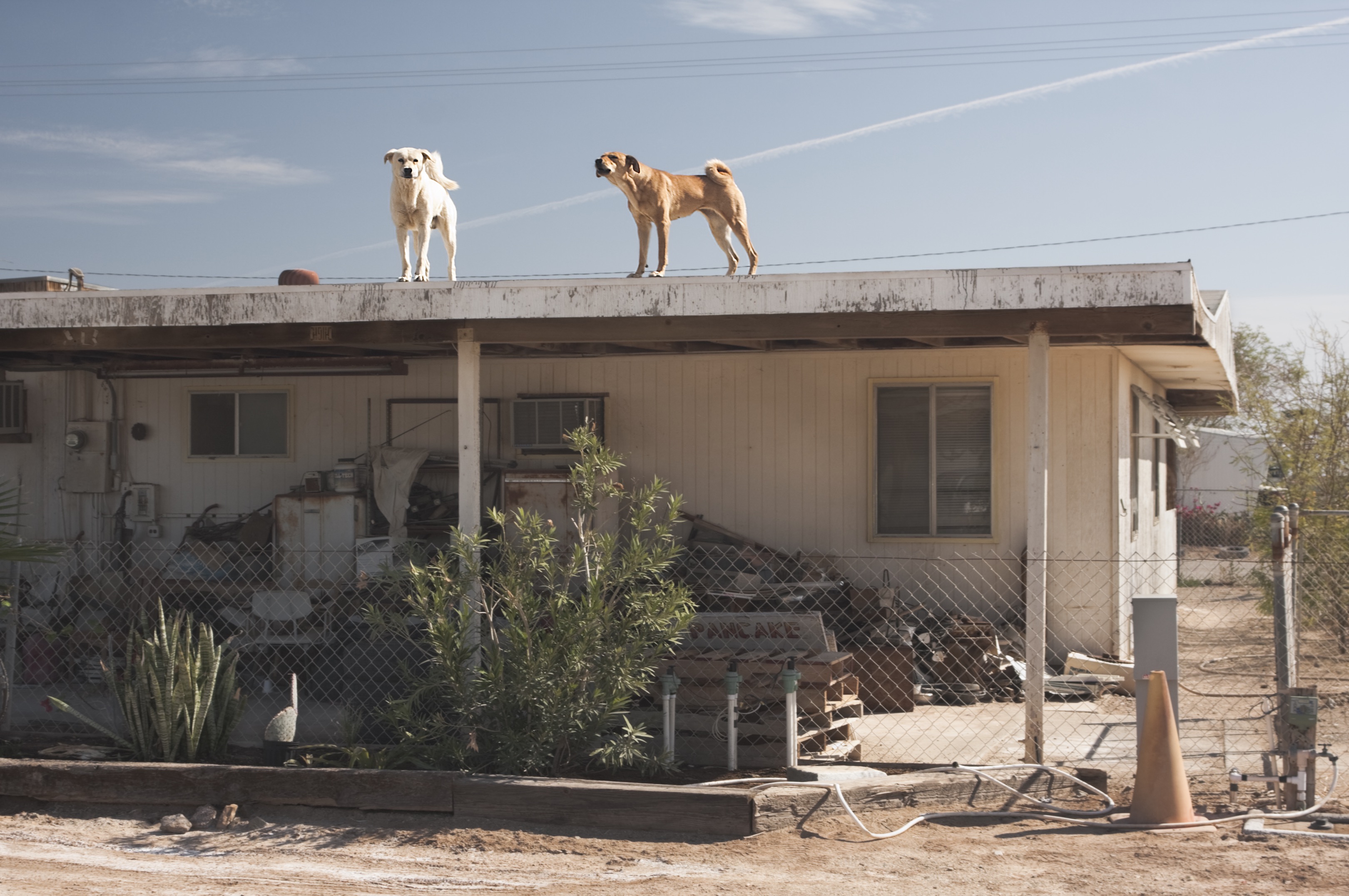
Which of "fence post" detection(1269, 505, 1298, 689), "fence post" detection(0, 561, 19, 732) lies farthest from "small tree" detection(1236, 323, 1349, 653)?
"fence post" detection(0, 561, 19, 732)

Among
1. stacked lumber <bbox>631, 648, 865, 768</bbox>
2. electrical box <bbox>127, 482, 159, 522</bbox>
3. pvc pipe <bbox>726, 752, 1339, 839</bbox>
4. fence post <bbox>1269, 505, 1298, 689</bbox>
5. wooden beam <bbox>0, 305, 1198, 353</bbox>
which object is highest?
wooden beam <bbox>0, 305, 1198, 353</bbox>

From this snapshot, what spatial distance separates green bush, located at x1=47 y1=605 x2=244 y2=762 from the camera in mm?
6254

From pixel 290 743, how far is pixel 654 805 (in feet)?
6.88

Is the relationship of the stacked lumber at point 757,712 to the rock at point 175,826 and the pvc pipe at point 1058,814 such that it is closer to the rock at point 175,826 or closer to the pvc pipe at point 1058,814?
the pvc pipe at point 1058,814

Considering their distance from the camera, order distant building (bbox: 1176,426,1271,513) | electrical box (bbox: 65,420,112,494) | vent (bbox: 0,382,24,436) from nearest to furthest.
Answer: electrical box (bbox: 65,420,112,494)
vent (bbox: 0,382,24,436)
distant building (bbox: 1176,426,1271,513)

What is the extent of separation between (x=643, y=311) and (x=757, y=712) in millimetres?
2413

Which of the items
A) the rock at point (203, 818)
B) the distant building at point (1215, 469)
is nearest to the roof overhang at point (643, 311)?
the rock at point (203, 818)

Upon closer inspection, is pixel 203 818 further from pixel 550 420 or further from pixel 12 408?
pixel 12 408

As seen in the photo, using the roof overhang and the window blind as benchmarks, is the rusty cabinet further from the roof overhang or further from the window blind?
the window blind

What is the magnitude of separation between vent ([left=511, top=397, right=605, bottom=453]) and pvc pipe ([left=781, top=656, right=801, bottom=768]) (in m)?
4.11

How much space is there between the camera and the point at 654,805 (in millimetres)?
5555

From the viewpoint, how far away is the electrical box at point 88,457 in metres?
10.3

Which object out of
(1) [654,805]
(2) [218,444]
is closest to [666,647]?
(1) [654,805]

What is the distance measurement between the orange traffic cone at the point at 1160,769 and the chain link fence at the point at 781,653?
977 millimetres
